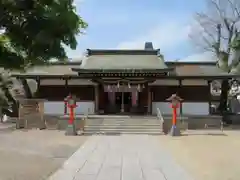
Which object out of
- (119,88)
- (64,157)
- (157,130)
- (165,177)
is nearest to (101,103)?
(119,88)

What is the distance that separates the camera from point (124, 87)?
26844 millimetres

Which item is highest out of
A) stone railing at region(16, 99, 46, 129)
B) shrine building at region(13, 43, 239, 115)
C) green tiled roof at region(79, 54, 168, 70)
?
green tiled roof at region(79, 54, 168, 70)

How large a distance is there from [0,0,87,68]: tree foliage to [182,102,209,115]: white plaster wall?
Answer: 21993 mm

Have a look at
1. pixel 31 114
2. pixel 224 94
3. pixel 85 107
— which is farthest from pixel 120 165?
pixel 224 94

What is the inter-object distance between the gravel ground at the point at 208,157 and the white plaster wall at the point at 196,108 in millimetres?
8784

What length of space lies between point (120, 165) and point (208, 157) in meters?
3.66

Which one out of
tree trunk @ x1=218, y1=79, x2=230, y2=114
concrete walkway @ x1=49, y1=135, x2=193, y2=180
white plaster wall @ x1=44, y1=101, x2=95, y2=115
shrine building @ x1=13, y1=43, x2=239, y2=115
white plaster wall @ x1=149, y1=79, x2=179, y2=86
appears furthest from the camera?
tree trunk @ x1=218, y1=79, x2=230, y2=114

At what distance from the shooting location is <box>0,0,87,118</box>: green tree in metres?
4.63

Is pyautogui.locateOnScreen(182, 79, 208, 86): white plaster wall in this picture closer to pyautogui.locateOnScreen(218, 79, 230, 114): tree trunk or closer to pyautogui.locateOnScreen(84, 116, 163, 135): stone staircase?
pyautogui.locateOnScreen(218, 79, 230, 114): tree trunk

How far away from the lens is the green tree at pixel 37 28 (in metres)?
4.63

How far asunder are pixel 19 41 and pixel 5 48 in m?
0.34

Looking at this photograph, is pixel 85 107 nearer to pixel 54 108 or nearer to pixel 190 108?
pixel 54 108

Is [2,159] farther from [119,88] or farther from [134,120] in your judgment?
[119,88]

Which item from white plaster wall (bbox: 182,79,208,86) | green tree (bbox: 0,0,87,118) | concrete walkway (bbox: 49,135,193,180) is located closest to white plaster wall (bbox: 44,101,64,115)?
white plaster wall (bbox: 182,79,208,86)
